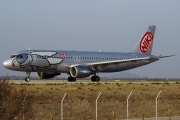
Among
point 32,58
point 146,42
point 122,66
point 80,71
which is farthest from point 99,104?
point 146,42

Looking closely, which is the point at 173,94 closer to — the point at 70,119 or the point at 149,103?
the point at 149,103

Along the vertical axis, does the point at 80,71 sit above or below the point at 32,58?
below

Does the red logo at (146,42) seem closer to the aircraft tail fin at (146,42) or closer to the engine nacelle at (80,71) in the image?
the aircraft tail fin at (146,42)

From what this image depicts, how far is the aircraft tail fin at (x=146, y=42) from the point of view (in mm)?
68188

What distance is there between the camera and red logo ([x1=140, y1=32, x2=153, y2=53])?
68.5 m

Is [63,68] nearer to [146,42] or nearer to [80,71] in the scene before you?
[80,71]

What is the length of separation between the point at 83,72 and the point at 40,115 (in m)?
29.2

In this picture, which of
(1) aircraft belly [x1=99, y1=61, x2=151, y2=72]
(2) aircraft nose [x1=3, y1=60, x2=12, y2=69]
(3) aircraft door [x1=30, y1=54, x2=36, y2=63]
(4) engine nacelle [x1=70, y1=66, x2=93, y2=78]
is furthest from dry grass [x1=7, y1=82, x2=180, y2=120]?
(1) aircraft belly [x1=99, y1=61, x2=151, y2=72]

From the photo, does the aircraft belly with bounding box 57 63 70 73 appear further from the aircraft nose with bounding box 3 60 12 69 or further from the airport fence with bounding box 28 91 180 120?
the airport fence with bounding box 28 91 180 120

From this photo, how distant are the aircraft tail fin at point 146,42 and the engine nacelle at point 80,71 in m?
13.3

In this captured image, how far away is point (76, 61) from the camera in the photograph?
58.7 meters

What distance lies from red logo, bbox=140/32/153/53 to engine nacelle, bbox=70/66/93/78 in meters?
14.0

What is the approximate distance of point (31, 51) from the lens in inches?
2156

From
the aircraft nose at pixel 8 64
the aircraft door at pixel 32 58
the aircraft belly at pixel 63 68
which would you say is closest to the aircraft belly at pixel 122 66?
the aircraft belly at pixel 63 68
